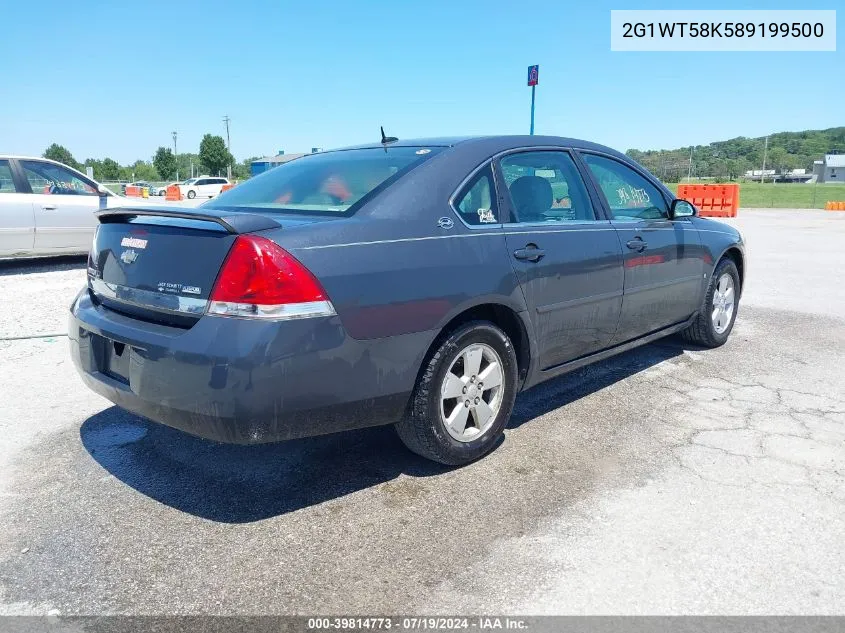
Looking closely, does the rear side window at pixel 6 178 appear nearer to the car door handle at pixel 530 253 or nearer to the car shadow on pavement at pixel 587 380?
the car shadow on pavement at pixel 587 380

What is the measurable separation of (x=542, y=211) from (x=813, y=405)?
213 cm

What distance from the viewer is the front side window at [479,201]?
10.6 ft

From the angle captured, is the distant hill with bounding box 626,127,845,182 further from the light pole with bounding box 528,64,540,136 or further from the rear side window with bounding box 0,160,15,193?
the rear side window with bounding box 0,160,15,193

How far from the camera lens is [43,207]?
9.18 metres

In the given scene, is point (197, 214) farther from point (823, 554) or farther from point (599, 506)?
point (823, 554)

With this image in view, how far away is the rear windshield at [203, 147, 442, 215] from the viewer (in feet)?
10.4

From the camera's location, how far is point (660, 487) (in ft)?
10.1

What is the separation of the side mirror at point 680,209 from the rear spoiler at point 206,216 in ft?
10.1

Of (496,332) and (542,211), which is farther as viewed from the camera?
(542,211)

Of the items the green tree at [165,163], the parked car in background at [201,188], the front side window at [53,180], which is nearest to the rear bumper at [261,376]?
the front side window at [53,180]

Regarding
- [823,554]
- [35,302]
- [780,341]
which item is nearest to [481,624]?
[823,554]

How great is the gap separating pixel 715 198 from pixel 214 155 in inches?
2585

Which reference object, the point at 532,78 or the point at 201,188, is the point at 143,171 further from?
the point at 532,78

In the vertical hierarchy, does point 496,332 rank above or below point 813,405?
above
